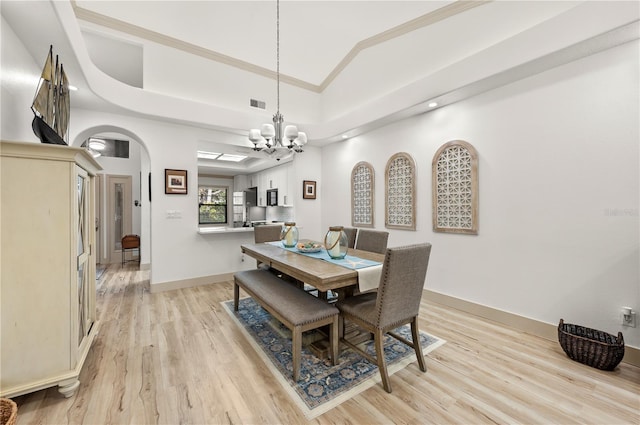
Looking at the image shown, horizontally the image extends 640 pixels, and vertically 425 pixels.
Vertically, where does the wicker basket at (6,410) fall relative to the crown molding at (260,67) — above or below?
below

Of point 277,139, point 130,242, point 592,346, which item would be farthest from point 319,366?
point 130,242

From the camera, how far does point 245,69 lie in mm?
4406

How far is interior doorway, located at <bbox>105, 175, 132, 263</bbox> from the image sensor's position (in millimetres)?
5918

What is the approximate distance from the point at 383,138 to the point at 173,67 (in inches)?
132

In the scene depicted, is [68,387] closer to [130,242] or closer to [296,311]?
[296,311]

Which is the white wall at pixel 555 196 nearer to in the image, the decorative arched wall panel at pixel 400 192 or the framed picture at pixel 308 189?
the decorative arched wall panel at pixel 400 192

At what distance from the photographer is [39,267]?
157 cm

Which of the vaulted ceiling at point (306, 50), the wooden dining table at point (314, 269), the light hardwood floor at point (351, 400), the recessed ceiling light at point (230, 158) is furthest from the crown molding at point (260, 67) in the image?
the light hardwood floor at point (351, 400)

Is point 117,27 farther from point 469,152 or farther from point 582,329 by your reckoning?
point 582,329

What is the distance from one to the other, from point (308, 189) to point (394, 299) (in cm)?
368

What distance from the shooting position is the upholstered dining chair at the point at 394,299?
170 centimetres

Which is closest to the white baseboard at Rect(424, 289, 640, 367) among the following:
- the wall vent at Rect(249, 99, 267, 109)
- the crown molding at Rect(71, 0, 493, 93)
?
the crown molding at Rect(71, 0, 493, 93)

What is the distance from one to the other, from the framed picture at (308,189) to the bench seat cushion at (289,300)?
8.53 feet

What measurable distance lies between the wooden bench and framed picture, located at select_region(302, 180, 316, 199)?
2.82 meters
